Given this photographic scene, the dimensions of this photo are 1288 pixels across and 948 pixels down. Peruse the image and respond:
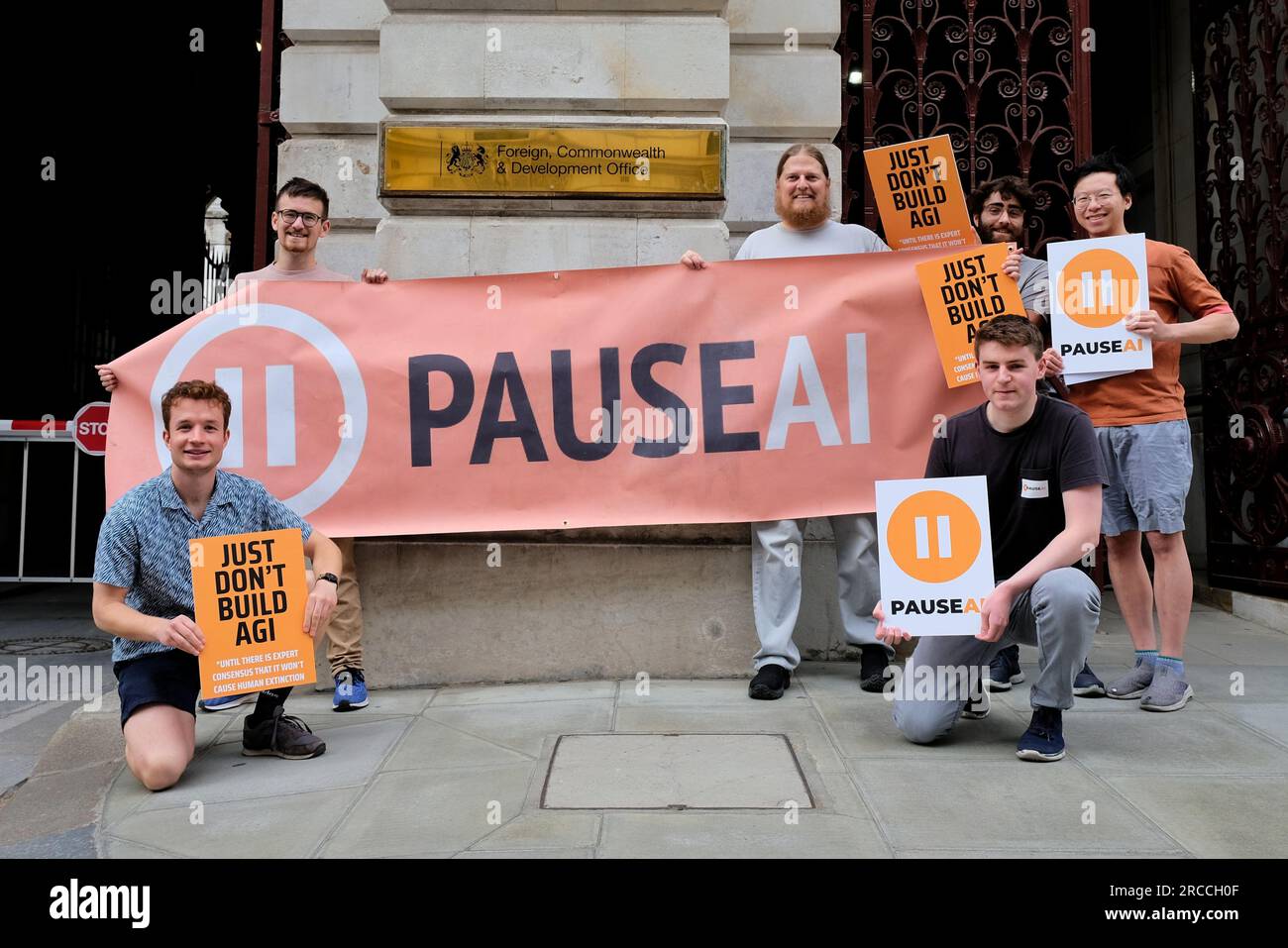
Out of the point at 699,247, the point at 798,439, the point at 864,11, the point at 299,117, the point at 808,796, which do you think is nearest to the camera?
the point at 808,796

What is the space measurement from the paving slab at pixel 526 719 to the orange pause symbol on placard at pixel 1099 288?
9.14 feet

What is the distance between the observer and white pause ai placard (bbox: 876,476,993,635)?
143 inches

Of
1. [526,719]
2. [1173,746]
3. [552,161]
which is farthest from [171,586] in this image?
[1173,746]

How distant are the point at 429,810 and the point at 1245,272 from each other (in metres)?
6.93

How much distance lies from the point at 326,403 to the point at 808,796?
3.14 meters

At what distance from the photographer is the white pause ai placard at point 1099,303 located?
4.26m

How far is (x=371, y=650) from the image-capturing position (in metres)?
5.05

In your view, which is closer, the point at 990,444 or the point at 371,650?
the point at 990,444

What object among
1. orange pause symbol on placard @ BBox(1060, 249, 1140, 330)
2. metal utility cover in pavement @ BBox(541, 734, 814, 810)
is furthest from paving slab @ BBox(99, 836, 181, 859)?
orange pause symbol on placard @ BBox(1060, 249, 1140, 330)

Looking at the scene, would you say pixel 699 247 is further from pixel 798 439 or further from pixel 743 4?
pixel 743 4

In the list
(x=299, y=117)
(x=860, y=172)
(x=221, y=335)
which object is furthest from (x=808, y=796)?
(x=299, y=117)

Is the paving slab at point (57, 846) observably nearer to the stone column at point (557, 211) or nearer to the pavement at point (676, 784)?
the pavement at point (676, 784)

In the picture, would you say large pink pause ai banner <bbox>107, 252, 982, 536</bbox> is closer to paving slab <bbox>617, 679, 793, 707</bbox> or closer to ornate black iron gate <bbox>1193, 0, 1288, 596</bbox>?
paving slab <bbox>617, 679, 793, 707</bbox>

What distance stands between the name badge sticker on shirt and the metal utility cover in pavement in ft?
4.43
